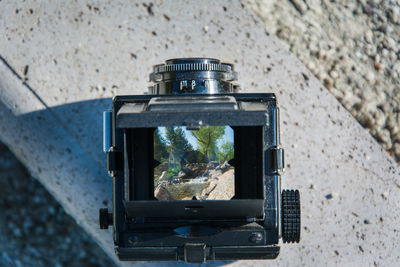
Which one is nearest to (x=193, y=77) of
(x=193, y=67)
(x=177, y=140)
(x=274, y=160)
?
(x=193, y=67)

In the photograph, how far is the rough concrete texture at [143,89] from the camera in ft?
5.30

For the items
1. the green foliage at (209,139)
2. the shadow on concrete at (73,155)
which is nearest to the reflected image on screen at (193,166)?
the green foliage at (209,139)

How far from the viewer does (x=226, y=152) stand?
1187mm

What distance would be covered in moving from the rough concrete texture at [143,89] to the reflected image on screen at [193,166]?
0.47m

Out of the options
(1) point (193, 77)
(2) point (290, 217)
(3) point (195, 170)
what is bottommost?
(2) point (290, 217)

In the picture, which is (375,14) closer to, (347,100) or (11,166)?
(347,100)

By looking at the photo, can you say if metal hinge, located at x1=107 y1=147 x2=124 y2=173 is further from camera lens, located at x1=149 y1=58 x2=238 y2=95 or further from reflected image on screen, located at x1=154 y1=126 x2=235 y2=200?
camera lens, located at x1=149 y1=58 x2=238 y2=95

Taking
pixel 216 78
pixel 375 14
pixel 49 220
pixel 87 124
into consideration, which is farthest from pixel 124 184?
pixel 375 14

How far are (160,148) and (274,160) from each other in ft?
0.94

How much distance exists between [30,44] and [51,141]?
334 millimetres

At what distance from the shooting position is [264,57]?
5.43 feet

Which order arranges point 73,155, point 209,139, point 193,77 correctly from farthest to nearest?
point 73,155 < point 193,77 < point 209,139

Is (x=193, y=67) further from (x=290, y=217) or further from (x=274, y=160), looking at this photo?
(x=290, y=217)

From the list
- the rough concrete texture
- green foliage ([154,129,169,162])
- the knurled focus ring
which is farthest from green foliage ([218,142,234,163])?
the rough concrete texture
